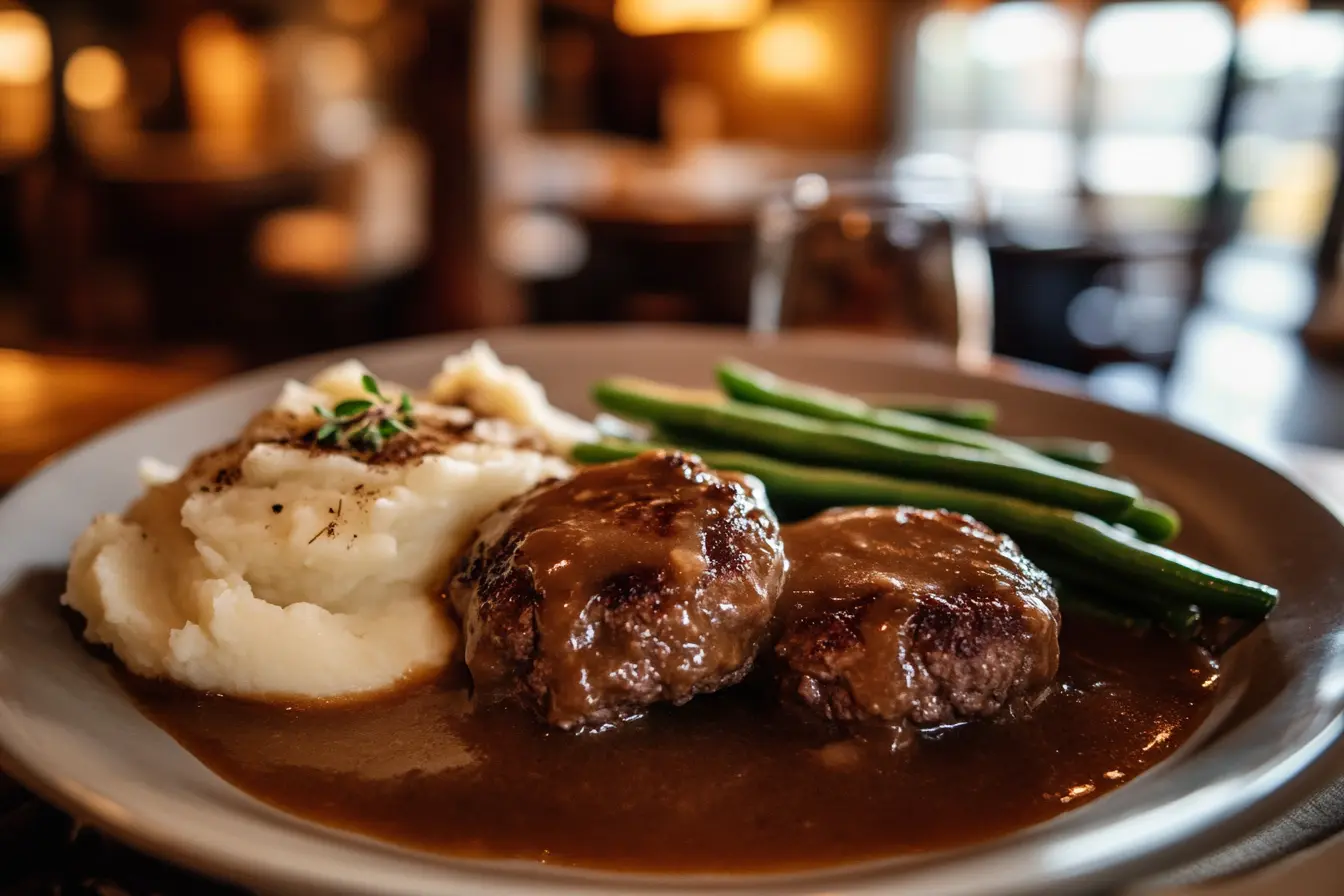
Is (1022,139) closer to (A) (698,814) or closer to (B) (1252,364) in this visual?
(B) (1252,364)

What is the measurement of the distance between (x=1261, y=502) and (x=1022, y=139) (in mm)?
15350

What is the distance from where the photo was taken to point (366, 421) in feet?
7.95

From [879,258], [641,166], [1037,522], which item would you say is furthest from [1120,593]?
[641,166]

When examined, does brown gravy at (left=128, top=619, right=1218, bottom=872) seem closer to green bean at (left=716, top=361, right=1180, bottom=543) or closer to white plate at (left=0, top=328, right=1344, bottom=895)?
white plate at (left=0, top=328, right=1344, bottom=895)

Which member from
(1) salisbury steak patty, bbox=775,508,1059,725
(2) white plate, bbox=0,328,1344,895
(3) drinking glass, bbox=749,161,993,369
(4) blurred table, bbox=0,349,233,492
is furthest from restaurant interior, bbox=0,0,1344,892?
(1) salisbury steak patty, bbox=775,508,1059,725

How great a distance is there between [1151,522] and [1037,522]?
→ 0.98 feet

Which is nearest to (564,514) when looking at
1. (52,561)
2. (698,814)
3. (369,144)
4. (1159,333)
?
(698,814)

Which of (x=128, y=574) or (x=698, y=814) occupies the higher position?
(x=128, y=574)

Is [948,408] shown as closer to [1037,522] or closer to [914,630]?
[1037,522]

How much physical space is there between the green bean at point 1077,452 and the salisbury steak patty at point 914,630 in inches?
37.4

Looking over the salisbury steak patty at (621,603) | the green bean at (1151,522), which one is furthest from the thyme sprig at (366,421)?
the green bean at (1151,522)

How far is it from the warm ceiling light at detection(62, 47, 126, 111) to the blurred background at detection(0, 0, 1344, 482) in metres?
0.04

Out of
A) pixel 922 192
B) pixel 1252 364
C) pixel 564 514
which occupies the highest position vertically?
pixel 922 192

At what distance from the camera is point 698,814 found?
165 centimetres
